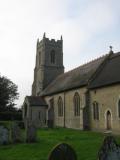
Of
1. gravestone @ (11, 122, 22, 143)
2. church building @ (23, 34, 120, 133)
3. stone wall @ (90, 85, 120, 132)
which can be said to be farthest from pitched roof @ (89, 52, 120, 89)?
gravestone @ (11, 122, 22, 143)

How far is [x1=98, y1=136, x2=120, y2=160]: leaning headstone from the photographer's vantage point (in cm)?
670

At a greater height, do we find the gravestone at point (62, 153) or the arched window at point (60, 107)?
A: the arched window at point (60, 107)

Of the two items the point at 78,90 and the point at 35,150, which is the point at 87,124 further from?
the point at 35,150

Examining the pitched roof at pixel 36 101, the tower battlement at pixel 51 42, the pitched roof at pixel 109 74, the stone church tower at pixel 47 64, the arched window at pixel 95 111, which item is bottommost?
the arched window at pixel 95 111

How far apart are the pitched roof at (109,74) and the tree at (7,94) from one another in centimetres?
2676

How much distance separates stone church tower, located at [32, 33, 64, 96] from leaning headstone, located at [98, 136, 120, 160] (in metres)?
42.3

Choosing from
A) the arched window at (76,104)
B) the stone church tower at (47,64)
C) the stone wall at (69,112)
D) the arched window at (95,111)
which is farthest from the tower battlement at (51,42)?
the arched window at (95,111)

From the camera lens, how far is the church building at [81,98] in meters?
27.8

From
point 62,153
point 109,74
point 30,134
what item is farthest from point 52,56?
point 62,153

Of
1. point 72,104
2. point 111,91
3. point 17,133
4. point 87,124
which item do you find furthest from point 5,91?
point 17,133

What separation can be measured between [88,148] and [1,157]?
14.9 feet

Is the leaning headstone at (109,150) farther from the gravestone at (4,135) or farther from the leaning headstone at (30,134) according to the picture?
the leaning headstone at (30,134)

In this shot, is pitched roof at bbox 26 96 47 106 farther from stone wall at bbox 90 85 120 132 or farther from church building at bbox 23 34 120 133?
stone wall at bbox 90 85 120 132

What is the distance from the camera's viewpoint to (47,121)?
39938 millimetres
